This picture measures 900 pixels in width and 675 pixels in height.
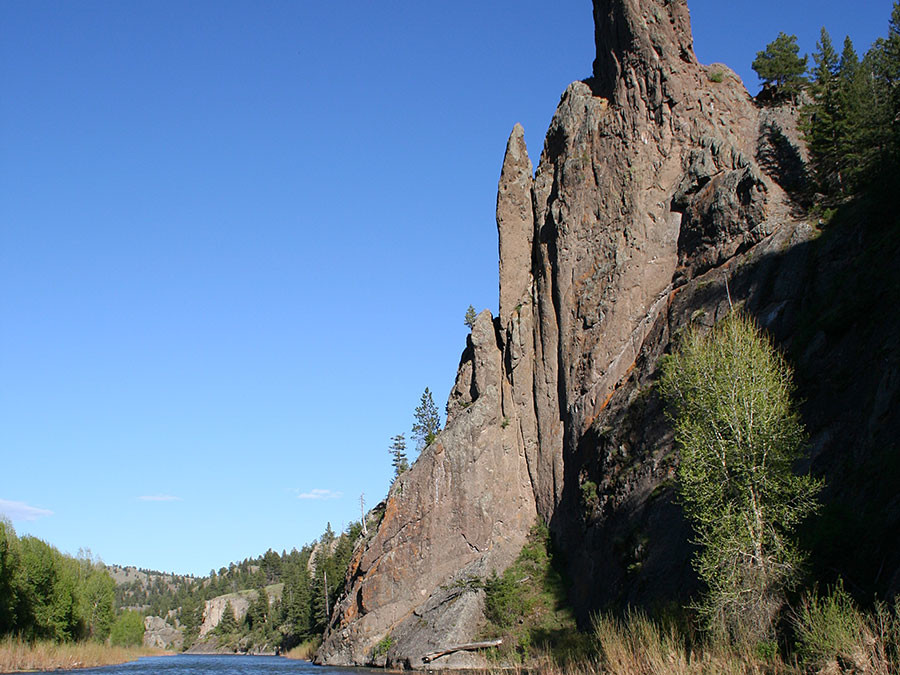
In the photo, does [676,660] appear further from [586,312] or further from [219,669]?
[219,669]

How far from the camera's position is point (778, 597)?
1908cm

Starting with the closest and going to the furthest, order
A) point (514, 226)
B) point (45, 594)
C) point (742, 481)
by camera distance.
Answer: point (742, 481), point (514, 226), point (45, 594)

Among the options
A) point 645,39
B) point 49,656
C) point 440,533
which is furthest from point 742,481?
point 49,656

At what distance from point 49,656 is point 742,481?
165 ft

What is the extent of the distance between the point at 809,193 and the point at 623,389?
1521 cm

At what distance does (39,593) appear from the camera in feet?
183

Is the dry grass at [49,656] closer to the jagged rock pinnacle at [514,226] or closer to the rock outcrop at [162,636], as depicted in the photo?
the jagged rock pinnacle at [514,226]

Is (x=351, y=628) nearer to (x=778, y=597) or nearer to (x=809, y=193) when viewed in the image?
(x=778, y=597)

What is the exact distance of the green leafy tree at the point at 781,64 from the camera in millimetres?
59219

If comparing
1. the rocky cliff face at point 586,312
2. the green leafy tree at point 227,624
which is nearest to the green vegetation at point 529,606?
the rocky cliff face at point 586,312

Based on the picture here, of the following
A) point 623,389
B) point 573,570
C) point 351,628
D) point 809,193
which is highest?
point 809,193

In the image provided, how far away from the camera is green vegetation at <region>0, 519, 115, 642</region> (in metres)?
49.3

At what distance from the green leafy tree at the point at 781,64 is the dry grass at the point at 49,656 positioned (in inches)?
2626

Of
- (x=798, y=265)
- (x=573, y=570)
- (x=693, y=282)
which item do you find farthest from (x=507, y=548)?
(x=798, y=265)
